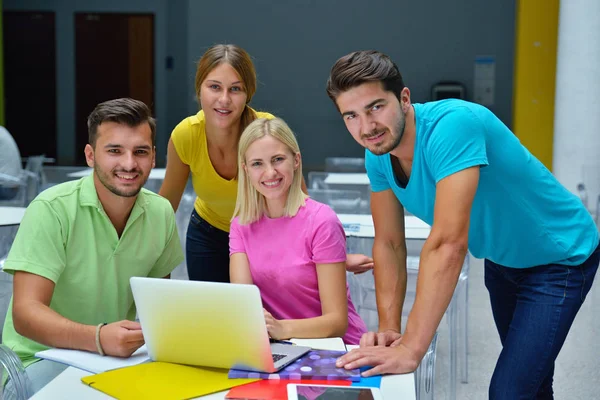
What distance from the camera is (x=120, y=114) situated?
2242 millimetres

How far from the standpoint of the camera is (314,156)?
1386 cm

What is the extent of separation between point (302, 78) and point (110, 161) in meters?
11.5

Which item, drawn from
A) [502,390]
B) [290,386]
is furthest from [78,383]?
[502,390]

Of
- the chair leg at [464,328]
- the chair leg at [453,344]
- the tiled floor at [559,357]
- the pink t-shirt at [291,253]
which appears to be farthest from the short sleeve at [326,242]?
the chair leg at [464,328]

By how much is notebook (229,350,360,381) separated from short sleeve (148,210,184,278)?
2.28 feet

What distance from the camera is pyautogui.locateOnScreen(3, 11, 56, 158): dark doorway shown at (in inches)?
557

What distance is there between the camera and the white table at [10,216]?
4176mm

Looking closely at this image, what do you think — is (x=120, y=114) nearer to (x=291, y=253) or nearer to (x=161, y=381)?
(x=291, y=253)

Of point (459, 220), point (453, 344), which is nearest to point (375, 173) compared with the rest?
point (459, 220)

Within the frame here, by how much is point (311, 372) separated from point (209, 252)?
60.4 inches

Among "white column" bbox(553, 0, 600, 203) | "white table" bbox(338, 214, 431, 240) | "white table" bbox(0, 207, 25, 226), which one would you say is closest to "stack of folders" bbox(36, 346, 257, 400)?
"white table" bbox(338, 214, 431, 240)

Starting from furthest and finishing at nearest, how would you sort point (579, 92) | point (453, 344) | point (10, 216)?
point (579, 92), point (10, 216), point (453, 344)

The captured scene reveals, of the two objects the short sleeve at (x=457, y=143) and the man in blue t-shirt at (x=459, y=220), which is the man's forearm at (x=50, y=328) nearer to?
the man in blue t-shirt at (x=459, y=220)

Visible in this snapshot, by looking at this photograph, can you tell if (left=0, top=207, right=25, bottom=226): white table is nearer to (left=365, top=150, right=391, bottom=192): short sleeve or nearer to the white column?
(left=365, top=150, right=391, bottom=192): short sleeve
